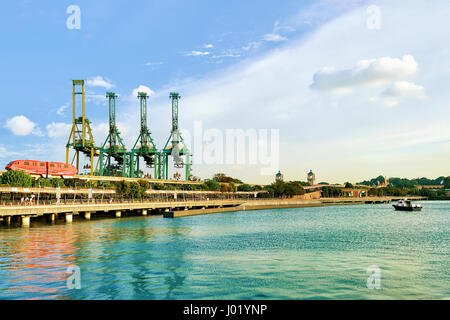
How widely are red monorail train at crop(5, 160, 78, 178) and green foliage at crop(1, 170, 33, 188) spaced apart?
8116 mm

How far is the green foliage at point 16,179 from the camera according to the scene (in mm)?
80875

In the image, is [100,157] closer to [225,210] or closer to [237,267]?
[225,210]

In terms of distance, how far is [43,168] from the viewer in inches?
3866

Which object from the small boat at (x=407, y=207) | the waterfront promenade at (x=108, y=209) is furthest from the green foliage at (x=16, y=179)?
the small boat at (x=407, y=207)

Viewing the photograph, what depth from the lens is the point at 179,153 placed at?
159625 mm

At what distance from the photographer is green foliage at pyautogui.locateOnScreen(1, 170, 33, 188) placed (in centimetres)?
8088

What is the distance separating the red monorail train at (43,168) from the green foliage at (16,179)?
8116 mm

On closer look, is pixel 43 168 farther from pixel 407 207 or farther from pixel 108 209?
pixel 407 207

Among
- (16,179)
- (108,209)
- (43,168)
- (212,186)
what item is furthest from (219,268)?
(212,186)
